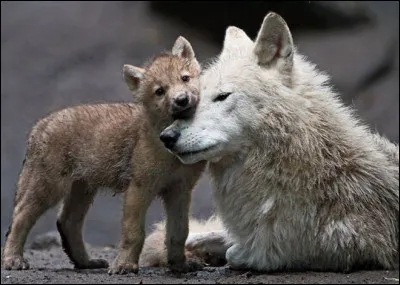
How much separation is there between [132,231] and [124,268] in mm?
252

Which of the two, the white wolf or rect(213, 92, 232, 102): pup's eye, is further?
rect(213, 92, 232, 102): pup's eye

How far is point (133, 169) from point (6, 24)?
7.64 meters

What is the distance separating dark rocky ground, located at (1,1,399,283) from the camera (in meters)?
12.4

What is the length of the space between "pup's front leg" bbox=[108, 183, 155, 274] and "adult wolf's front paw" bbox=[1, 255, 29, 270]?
92 centimetres

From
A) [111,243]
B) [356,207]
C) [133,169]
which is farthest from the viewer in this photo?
[111,243]

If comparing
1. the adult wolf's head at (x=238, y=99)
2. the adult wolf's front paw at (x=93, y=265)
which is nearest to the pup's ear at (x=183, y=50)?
the adult wolf's head at (x=238, y=99)

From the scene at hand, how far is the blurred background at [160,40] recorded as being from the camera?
12508mm

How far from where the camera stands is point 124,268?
18.6 ft

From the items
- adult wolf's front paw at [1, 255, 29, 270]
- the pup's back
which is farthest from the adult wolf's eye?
adult wolf's front paw at [1, 255, 29, 270]

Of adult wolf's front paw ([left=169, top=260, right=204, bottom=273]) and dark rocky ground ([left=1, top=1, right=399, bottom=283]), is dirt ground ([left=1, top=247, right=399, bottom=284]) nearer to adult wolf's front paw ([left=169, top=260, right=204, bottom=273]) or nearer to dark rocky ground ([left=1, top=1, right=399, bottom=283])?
adult wolf's front paw ([left=169, top=260, right=204, bottom=273])

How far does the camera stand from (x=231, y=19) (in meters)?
12.9

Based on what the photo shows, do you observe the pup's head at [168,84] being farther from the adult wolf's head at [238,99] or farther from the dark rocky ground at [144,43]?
the dark rocky ground at [144,43]

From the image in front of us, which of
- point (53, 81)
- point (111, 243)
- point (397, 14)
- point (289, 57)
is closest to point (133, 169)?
point (289, 57)

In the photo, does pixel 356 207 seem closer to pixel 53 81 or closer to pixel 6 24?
pixel 53 81
